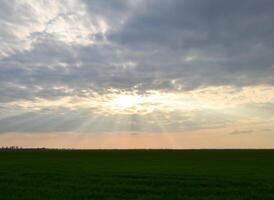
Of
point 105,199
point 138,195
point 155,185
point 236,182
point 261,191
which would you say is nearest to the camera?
point 105,199

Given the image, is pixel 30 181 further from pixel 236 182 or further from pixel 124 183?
pixel 236 182

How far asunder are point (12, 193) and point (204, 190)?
12369 millimetres

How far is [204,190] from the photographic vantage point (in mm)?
27797

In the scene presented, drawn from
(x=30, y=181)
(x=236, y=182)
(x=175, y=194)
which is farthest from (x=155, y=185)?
(x=30, y=181)

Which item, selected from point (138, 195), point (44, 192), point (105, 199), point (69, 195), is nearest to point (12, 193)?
point (44, 192)

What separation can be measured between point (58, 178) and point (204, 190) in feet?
41.9

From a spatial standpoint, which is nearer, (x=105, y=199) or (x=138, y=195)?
(x=105, y=199)

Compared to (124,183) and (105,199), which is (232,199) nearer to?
(105,199)

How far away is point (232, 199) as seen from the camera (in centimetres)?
2405

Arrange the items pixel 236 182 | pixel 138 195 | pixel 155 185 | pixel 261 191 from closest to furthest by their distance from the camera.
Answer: pixel 138 195, pixel 261 191, pixel 155 185, pixel 236 182

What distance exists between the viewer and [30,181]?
105 feet

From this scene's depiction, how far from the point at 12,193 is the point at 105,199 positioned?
6180 millimetres

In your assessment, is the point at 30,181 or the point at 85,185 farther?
the point at 30,181

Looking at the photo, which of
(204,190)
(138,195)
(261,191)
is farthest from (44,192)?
(261,191)
